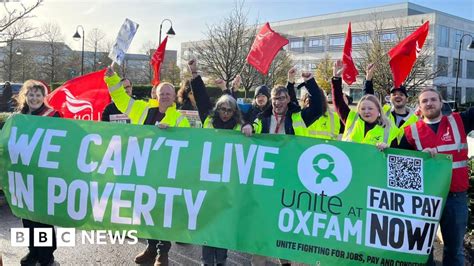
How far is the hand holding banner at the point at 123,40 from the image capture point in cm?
523

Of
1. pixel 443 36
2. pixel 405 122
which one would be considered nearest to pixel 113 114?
pixel 405 122

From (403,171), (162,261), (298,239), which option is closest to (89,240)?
(162,261)

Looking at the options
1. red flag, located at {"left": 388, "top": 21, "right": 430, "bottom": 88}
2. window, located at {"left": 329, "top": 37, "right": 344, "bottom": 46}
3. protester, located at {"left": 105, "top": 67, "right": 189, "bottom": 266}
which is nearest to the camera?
protester, located at {"left": 105, "top": 67, "right": 189, "bottom": 266}

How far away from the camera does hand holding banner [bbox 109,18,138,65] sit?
17.2 feet

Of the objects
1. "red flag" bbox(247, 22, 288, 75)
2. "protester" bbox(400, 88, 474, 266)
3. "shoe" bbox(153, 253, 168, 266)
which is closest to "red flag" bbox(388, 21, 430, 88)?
"red flag" bbox(247, 22, 288, 75)

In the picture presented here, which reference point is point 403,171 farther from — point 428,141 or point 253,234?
point 253,234

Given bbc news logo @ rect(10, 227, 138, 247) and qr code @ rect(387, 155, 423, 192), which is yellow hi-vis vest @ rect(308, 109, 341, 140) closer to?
qr code @ rect(387, 155, 423, 192)

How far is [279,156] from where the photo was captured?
13.6 ft

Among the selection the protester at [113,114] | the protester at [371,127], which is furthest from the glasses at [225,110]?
the protester at [113,114]

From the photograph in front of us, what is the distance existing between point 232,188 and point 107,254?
1.91m

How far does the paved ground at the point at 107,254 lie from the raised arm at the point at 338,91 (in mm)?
1904

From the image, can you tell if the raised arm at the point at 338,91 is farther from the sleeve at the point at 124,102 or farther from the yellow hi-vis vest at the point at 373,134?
the sleeve at the point at 124,102

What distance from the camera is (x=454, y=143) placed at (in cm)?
387

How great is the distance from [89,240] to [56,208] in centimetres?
130
